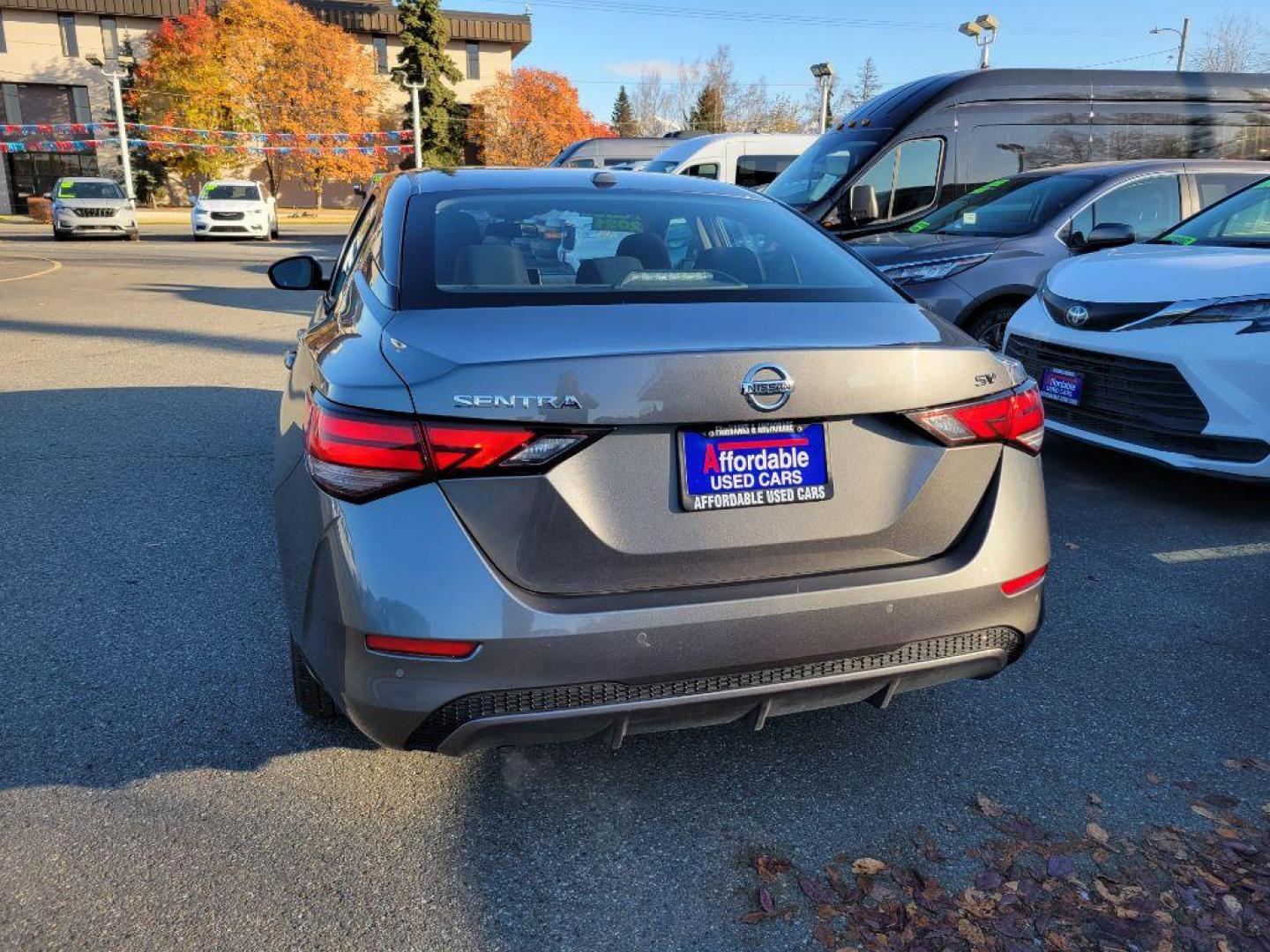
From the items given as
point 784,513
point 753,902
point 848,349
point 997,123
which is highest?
point 997,123

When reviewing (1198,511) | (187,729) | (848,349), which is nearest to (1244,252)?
(1198,511)

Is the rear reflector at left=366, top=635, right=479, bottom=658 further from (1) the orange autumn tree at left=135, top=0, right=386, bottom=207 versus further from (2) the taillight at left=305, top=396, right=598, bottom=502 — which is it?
(1) the orange autumn tree at left=135, top=0, right=386, bottom=207

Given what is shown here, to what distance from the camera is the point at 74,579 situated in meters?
3.91

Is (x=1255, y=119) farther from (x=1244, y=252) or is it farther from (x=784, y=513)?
(x=784, y=513)

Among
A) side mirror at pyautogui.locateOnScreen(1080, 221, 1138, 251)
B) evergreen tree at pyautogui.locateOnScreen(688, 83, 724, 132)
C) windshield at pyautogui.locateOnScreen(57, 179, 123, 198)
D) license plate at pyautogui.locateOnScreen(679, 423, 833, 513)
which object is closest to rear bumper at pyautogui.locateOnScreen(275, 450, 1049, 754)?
license plate at pyautogui.locateOnScreen(679, 423, 833, 513)

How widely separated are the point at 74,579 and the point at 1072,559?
4.09m

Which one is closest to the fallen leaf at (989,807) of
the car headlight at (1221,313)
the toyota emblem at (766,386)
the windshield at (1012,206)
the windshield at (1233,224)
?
the toyota emblem at (766,386)

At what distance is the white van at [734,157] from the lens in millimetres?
15242

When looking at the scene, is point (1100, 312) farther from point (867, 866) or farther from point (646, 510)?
point (646, 510)

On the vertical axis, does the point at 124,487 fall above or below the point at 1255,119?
below

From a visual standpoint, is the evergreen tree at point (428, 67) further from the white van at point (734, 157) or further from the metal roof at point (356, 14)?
the white van at point (734, 157)

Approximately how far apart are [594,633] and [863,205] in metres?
7.93

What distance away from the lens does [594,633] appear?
6.73 ft

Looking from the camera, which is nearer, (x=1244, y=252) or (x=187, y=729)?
(x=187, y=729)
